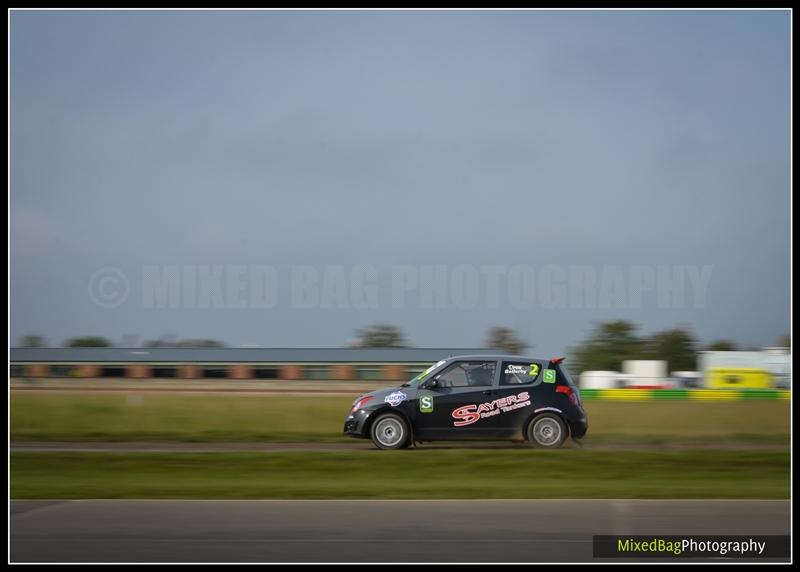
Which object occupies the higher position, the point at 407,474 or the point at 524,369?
the point at 524,369

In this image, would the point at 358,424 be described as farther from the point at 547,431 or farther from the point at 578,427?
the point at 578,427

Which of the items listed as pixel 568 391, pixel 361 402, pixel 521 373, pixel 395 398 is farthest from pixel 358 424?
pixel 568 391

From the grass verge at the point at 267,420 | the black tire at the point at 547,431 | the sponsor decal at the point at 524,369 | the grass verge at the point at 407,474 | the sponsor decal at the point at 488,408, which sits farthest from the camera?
the grass verge at the point at 267,420

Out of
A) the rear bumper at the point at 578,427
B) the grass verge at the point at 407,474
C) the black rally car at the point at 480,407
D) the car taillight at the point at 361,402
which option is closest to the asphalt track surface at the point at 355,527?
the grass verge at the point at 407,474

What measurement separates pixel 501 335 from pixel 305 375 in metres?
9.42

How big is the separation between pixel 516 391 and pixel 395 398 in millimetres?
2039

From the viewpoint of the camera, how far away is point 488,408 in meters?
14.5

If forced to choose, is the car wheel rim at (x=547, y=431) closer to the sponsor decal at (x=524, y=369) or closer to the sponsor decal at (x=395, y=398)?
the sponsor decal at (x=524, y=369)

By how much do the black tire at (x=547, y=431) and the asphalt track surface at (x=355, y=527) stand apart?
498cm

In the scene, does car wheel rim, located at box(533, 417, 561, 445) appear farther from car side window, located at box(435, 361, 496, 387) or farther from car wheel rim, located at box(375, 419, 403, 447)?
car wheel rim, located at box(375, 419, 403, 447)

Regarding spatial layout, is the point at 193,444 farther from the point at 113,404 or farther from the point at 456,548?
the point at 456,548

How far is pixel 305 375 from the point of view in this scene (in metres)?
33.3

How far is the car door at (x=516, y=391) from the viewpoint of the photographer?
1450 cm

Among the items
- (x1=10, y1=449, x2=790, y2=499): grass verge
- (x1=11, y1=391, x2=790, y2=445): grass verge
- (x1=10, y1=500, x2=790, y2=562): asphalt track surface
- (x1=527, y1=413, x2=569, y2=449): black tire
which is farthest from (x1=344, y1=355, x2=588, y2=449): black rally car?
(x1=10, y1=500, x2=790, y2=562): asphalt track surface
